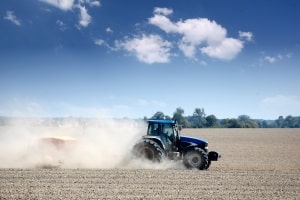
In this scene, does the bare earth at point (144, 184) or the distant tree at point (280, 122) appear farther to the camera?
the distant tree at point (280, 122)

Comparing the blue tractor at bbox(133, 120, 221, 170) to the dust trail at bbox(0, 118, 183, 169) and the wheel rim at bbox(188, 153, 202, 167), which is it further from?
the dust trail at bbox(0, 118, 183, 169)

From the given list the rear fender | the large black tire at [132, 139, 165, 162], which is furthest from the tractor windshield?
the large black tire at [132, 139, 165, 162]

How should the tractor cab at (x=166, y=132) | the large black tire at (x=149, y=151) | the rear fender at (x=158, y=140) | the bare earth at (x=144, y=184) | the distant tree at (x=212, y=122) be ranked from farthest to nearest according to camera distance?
the distant tree at (x=212, y=122) → the tractor cab at (x=166, y=132) → the rear fender at (x=158, y=140) → the large black tire at (x=149, y=151) → the bare earth at (x=144, y=184)

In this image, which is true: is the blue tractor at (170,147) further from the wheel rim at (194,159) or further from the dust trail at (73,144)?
the dust trail at (73,144)

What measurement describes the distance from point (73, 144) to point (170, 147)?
487cm

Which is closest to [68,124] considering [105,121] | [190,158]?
[105,121]

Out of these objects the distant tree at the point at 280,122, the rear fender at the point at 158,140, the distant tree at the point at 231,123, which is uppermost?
the distant tree at the point at 280,122

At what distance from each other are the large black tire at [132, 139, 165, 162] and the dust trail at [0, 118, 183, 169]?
1.07ft

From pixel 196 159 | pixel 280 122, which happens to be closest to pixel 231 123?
pixel 280 122

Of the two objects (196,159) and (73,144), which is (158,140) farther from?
(73,144)

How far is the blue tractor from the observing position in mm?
17531

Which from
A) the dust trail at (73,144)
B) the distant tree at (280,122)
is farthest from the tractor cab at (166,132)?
the distant tree at (280,122)

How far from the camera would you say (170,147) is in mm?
18125

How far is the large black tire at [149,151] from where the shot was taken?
17453 millimetres
